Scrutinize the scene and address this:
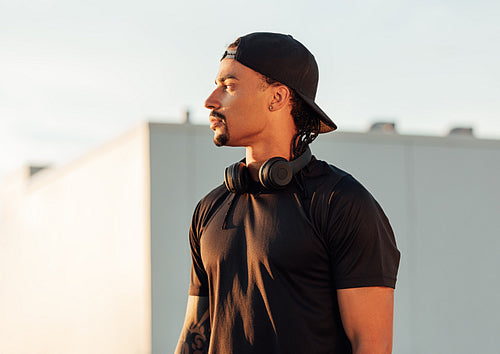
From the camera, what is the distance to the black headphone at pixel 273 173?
2.08 metres

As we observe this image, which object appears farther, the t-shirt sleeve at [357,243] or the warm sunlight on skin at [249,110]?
the warm sunlight on skin at [249,110]

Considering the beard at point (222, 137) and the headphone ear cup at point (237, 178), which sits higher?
the beard at point (222, 137)

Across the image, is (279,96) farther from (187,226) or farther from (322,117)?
(187,226)

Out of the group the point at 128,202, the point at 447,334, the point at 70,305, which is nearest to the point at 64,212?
the point at 70,305

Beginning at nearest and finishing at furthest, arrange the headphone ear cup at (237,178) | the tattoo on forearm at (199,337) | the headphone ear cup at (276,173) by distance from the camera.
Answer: the headphone ear cup at (276,173)
the headphone ear cup at (237,178)
the tattoo on forearm at (199,337)

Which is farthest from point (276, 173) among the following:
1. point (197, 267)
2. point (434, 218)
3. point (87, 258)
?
point (87, 258)

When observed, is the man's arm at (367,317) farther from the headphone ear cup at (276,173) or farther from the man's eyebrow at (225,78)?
the man's eyebrow at (225,78)

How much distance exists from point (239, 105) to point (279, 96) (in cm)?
12

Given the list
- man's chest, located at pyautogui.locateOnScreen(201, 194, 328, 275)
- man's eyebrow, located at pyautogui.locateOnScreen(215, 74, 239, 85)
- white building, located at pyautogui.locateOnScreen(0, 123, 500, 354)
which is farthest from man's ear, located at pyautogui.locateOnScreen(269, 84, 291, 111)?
white building, located at pyautogui.locateOnScreen(0, 123, 500, 354)

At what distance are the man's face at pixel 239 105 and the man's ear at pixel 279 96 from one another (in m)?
0.01

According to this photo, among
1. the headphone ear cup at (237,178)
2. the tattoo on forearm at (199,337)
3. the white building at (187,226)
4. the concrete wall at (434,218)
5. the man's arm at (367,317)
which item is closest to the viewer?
the man's arm at (367,317)

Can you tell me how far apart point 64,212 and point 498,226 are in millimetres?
7992

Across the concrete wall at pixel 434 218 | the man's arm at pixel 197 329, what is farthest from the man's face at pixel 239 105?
the concrete wall at pixel 434 218

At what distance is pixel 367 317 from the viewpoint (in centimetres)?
195
